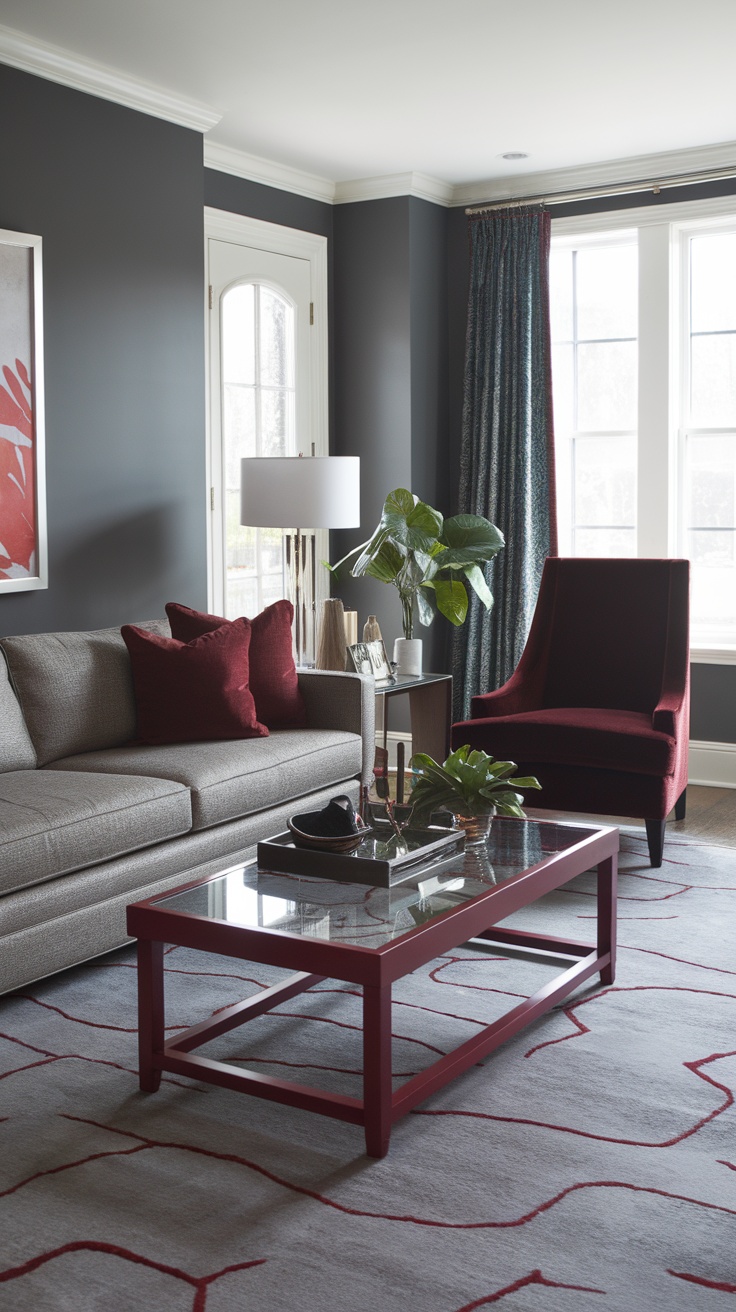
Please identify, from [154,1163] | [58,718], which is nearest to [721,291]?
[58,718]

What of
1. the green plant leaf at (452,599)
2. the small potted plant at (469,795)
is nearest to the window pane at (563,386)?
the green plant leaf at (452,599)

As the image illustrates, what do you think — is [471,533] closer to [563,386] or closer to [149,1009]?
[563,386]

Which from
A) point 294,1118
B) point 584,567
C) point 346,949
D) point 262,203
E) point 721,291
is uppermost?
point 262,203

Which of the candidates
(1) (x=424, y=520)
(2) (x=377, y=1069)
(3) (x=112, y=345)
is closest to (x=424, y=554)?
(1) (x=424, y=520)

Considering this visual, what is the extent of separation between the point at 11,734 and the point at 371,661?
1591mm

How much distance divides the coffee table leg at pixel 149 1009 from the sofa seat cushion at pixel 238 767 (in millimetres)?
1001

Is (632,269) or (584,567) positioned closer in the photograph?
(584,567)

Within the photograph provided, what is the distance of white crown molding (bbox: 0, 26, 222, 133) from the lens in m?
3.90

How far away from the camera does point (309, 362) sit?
5.83m

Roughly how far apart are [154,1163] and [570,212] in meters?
4.78

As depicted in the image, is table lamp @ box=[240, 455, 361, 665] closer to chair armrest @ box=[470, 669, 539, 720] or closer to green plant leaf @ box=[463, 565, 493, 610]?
green plant leaf @ box=[463, 565, 493, 610]

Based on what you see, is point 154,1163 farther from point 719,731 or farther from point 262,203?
point 262,203

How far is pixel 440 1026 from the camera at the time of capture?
2809 millimetres

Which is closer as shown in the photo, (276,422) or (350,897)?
(350,897)
